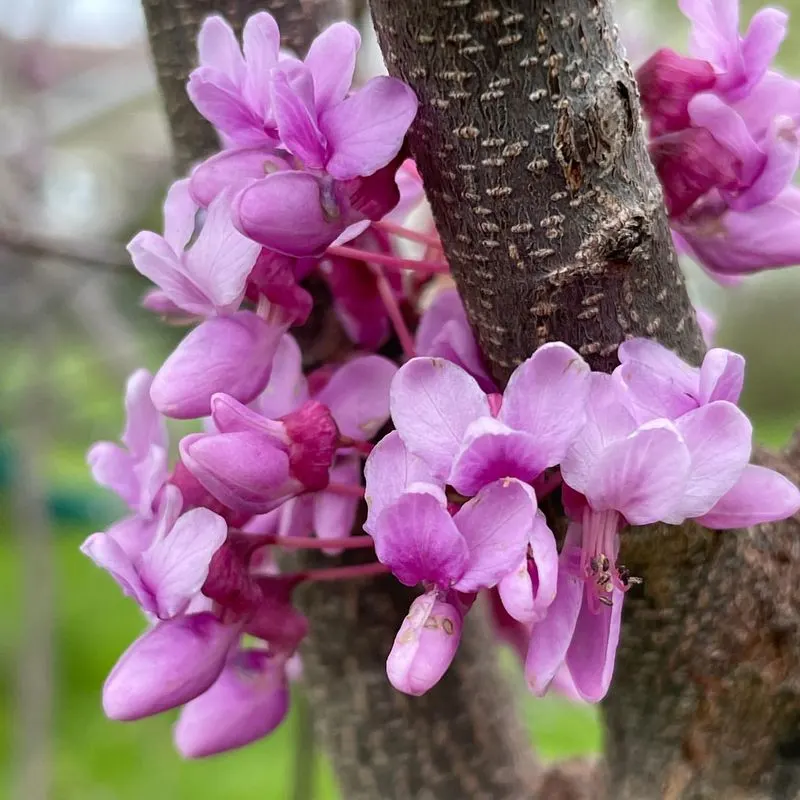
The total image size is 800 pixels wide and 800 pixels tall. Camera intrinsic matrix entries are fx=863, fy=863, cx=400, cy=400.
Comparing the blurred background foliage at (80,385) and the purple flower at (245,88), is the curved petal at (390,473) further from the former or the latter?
the blurred background foliage at (80,385)

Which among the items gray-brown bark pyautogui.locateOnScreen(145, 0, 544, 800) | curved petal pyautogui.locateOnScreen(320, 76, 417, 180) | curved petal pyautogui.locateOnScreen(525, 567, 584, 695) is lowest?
gray-brown bark pyautogui.locateOnScreen(145, 0, 544, 800)

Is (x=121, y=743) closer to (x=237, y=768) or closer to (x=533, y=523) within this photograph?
(x=237, y=768)

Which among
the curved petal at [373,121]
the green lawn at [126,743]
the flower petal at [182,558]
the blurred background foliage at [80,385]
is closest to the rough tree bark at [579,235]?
the curved petal at [373,121]

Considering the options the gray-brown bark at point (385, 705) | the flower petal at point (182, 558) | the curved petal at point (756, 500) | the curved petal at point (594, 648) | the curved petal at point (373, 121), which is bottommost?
the gray-brown bark at point (385, 705)

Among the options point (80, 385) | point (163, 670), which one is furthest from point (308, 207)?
point (80, 385)

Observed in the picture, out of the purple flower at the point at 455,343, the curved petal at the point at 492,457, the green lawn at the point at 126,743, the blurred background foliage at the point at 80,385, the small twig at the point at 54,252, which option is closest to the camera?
the curved petal at the point at 492,457

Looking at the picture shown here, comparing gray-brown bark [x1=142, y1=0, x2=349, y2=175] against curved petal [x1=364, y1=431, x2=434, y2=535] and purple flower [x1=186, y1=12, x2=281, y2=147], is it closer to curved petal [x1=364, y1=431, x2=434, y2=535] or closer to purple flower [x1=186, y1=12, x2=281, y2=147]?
purple flower [x1=186, y1=12, x2=281, y2=147]

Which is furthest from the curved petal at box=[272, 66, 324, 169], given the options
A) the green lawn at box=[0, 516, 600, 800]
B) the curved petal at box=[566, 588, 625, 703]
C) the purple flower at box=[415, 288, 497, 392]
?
the green lawn at box=[0, 516, 600, 800]
